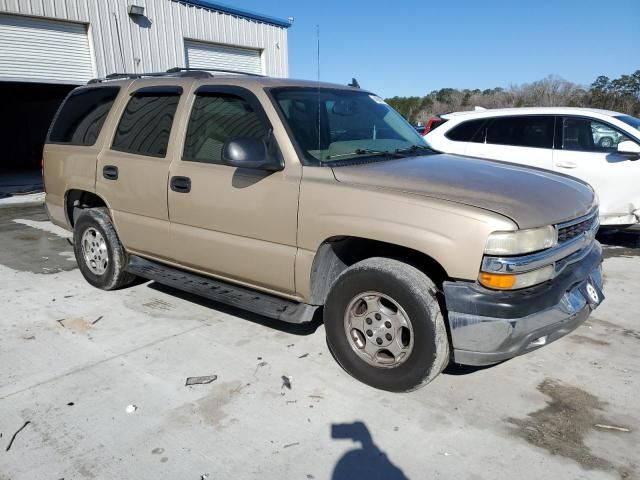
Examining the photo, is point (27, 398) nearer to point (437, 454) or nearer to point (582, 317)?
point (437, 454)

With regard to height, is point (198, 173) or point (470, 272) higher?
point (198, 173)

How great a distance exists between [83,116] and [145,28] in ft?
32.2

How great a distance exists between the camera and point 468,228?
2.69 metres

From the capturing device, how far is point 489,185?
10.2ft

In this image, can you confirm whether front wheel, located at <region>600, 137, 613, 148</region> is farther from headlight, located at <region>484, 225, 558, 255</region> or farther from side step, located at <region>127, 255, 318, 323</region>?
side step, located at <region>127, 255, 318, 323</region>

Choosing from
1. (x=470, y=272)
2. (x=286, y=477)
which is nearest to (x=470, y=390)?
(x=470, y=272)

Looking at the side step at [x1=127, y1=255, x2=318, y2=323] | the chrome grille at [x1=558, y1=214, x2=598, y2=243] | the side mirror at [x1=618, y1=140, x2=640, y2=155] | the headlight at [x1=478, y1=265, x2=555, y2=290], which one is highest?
the side mirror at [x1=618, y1=140, x2=640, y2=155]

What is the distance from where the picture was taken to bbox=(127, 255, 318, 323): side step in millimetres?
3523

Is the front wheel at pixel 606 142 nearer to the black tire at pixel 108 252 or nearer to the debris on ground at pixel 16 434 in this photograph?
the black tire at pixel 108 252

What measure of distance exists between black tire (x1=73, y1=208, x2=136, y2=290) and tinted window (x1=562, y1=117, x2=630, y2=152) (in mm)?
5486

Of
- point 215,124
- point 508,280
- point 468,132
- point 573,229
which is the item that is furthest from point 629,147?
point 215,124

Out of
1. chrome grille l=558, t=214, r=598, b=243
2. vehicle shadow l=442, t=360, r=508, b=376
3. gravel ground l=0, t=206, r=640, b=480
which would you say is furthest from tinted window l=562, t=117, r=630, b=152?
vehicle shadow l=442, t=360, r=508, b=376

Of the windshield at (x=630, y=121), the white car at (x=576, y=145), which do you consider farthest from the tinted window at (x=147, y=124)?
the windshield at (x=630, y=121)

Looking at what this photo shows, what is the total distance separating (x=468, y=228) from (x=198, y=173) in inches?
82.3
